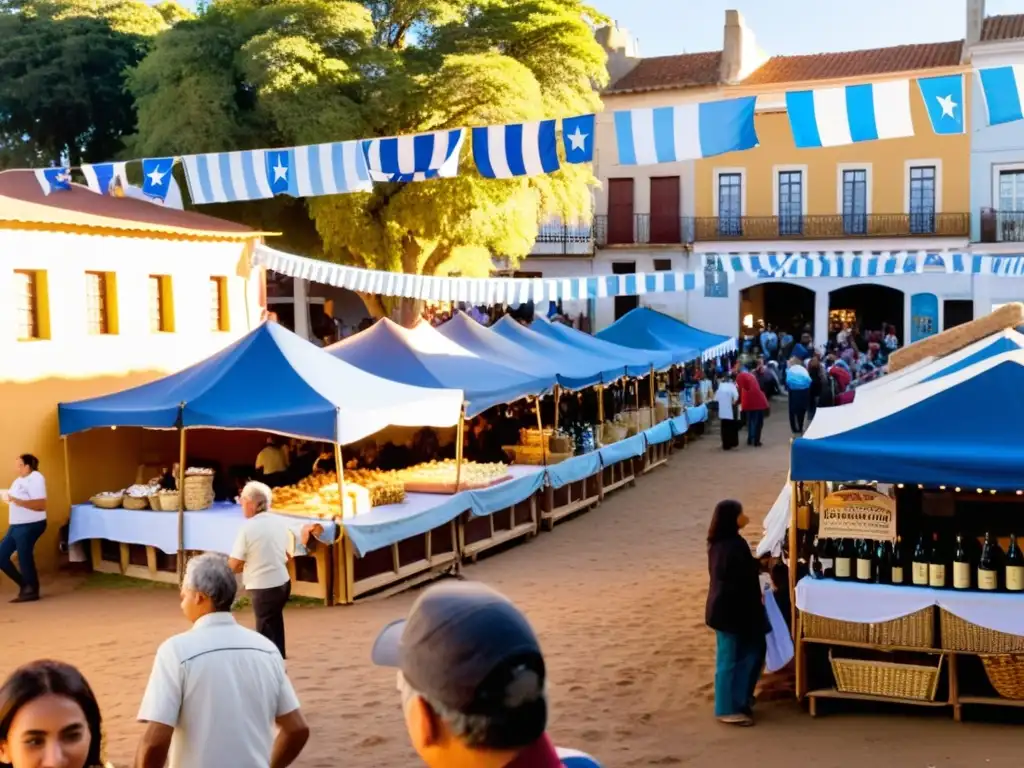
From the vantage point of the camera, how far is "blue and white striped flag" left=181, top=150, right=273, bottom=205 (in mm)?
10344

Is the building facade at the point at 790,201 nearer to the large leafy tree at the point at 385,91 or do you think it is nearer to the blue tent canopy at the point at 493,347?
the large leafy tree at the point at 385,91

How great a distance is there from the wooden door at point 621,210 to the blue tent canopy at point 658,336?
1184 centimetres

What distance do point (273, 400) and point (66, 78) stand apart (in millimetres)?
20445

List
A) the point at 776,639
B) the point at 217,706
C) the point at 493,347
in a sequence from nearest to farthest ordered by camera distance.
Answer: the point at 217,706 < the point at 776,639 < the point at 493,347

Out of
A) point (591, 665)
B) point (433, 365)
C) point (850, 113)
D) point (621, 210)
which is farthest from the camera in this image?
point (621, 210)

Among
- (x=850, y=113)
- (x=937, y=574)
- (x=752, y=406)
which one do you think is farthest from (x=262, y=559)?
(x=752, y=406)

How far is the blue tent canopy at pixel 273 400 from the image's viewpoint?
31.5 feet

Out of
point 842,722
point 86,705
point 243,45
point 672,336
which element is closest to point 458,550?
point 842,722

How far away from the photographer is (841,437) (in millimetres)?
6473

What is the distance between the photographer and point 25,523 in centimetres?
977

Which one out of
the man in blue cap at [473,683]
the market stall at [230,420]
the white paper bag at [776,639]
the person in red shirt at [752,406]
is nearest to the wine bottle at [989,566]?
the white paper bag at [776,639]

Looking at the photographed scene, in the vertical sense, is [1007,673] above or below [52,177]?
below

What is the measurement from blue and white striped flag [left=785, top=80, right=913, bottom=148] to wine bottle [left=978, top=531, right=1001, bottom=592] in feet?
11.0

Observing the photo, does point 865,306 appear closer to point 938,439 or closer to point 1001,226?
point 1001,226
